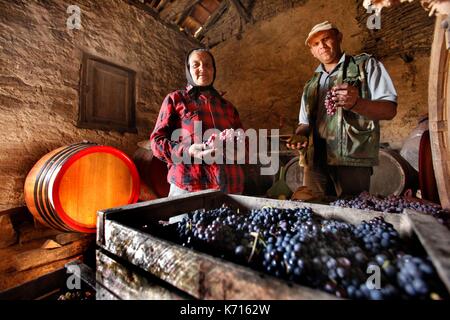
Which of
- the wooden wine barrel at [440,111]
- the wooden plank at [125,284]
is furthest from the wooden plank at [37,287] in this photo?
the wooden wine barrel at [440,111]

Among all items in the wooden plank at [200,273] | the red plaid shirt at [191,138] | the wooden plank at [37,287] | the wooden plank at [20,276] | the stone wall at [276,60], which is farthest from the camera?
the stone wall at [276,60]

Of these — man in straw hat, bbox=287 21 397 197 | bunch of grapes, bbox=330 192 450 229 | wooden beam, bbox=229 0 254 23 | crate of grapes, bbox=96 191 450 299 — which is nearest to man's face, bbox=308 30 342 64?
man in straw hat, bbox=287 21 397 197

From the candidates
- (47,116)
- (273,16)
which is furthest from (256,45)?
(47,116)

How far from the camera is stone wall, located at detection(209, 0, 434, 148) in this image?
3.57m

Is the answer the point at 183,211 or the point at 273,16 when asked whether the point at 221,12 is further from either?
the point at 183,211

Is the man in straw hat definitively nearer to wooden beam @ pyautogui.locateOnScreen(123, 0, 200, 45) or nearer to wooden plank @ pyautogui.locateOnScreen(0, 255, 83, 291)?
wooden plank @ pyautogui.locateOnScreen(0, 255, 83, 291)

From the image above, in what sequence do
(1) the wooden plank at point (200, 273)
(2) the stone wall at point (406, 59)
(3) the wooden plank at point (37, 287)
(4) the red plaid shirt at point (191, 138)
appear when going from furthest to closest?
(2) the stone wall at point (406, 59) < (4) the red plaid shirt at point (191, 138) < (3) the wooden plank at point (37, 287) < (1) the wooden plank at point (200, 273)

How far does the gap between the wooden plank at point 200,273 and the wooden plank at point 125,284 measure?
31 mm

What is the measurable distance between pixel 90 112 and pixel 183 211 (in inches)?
117

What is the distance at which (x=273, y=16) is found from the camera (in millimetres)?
5289

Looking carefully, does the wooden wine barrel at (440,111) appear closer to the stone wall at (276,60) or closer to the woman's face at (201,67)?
the woman's face at (201,67)

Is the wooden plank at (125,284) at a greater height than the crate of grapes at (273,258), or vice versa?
the crate of grapes at (273,258)

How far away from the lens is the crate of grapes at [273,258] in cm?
47

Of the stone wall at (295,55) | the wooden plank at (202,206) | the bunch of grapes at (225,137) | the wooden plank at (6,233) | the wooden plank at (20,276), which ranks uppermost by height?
the stone wall at (295,55)
